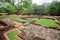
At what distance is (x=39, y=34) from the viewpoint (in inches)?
197

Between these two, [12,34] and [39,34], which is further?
[12,34]

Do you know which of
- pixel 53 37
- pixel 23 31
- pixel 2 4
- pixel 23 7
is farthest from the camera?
pixel 23 7

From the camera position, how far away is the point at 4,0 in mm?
9703

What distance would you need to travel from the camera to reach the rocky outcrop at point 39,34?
4.70 m

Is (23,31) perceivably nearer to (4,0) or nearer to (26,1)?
(4,0)

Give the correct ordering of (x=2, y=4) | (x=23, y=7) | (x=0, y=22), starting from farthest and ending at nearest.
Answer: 1. (x=23, y=7)
2. (x=2, y=4)
3. (x=0, y=22)

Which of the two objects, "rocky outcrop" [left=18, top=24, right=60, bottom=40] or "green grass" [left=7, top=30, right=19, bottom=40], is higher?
"rocky outcrop" [left=18, top=24, right=60, bottom=40]

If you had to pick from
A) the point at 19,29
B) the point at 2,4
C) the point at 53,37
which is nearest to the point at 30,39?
the point at 53,37

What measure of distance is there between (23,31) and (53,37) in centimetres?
134

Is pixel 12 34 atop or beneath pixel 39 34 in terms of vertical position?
beneath

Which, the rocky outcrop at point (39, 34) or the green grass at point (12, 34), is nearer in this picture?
the rocky outcrop at point (39, 34)

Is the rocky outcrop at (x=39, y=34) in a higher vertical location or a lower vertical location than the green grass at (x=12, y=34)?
higher

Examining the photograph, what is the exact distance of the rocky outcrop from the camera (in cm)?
470

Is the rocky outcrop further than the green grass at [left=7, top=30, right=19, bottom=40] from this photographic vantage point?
No
